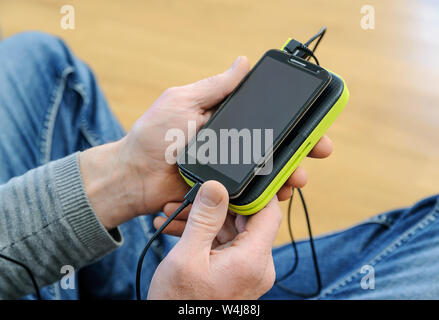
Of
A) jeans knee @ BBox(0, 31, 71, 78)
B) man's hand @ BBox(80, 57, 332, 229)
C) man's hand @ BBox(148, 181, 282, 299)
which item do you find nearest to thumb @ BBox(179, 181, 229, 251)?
man's hand @ BBox(148, 181, 282, 299)

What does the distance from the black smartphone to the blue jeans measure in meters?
0.19

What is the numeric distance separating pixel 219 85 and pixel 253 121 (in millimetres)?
75

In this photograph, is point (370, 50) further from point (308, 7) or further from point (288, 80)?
point (288, 80)

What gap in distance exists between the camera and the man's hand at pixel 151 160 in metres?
0.57

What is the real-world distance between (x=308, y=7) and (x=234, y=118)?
76cm

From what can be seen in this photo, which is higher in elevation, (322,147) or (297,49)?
(297,49)

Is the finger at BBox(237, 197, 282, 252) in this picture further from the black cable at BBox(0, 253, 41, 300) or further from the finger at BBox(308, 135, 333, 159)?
the black cable at BBox(0, 253, 41, 300)

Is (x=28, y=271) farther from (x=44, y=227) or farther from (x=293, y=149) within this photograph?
(x=293, y=149)

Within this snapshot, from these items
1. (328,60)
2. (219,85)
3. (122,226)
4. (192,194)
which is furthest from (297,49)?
(328,60)

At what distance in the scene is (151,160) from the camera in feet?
1.90

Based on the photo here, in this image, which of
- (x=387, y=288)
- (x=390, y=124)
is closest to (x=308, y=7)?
(x=390, y=124)

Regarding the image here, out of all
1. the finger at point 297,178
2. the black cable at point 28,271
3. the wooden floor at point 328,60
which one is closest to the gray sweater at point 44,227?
the black cable at point 28,271
